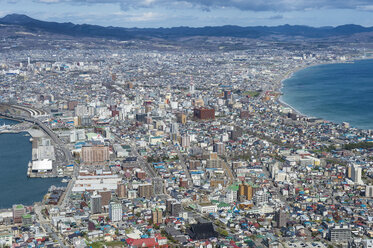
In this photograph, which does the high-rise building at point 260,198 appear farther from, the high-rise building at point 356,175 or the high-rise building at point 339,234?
the high-rise building at point 356,175

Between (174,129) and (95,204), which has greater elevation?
(174,129)

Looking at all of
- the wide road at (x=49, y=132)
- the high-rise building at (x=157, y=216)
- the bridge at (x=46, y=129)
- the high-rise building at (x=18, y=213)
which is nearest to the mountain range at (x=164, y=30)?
the bridge at (x=46, y=129)

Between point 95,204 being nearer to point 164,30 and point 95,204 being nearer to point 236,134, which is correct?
point 236,134

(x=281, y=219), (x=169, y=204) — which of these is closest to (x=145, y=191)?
(x=169, y=204)

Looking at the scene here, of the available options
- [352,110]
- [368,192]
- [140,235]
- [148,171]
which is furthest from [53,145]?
[352,110]

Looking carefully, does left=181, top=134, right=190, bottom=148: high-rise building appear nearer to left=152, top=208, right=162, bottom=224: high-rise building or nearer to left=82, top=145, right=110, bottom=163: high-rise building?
left=82, top=145, right=110, bottom=163: high-rise building

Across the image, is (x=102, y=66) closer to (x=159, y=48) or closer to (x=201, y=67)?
(x=201, y=67)

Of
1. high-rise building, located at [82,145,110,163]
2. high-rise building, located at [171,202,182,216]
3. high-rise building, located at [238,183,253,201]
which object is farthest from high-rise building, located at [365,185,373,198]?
high-rise building, located at [82,145,110,163]
